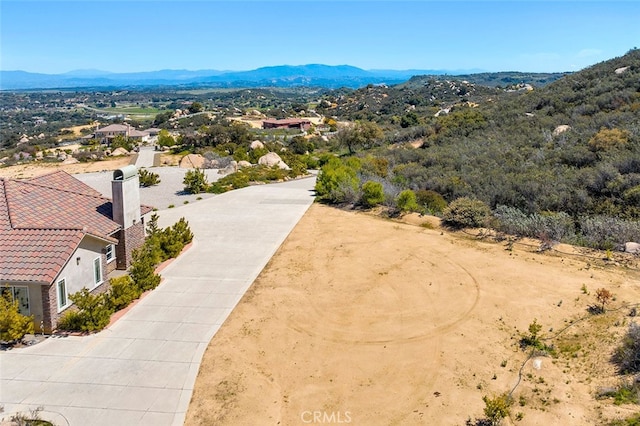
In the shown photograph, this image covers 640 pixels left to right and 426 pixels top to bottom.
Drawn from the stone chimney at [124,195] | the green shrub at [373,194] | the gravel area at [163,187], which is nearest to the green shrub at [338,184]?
the green shrub at [373,194]

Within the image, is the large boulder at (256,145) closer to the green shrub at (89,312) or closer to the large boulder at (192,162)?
the large boulder at (192,162)

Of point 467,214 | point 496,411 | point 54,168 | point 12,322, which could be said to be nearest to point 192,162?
point 54,168

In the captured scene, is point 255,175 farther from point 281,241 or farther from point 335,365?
point 335,365

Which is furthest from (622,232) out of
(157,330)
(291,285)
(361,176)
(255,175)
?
(255,175)

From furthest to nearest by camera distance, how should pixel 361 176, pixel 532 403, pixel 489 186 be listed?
pixel 361 176 < pixel 489 186 < pixel 532 403

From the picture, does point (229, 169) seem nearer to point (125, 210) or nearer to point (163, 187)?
point (163, 187)

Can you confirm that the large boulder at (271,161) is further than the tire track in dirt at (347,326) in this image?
Yes
